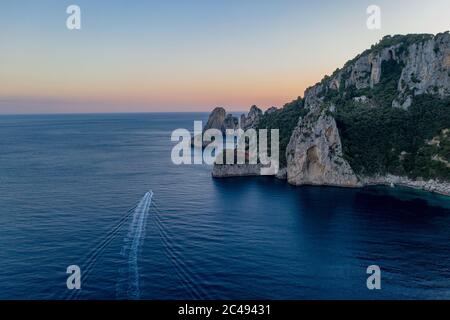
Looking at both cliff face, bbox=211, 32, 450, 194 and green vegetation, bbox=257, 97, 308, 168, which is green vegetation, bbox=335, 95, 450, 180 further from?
green vegetation, bbox=257, 97, 308, 168

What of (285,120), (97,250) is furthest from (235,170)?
(97,250)

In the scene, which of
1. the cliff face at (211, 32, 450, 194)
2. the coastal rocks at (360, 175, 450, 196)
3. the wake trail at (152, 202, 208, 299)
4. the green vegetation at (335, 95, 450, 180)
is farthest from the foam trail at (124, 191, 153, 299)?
the coastal rocks at (360, 175, 450, 196)

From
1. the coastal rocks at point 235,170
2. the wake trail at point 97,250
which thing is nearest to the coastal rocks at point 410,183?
the coastal rocks at point 235,170

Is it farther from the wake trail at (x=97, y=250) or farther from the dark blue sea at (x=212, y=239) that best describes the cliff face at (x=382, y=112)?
the wake trail at (x=97, y=250)

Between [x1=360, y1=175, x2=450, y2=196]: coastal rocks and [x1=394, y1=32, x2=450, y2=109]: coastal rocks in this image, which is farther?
[x1=394, y1=32, x2=450, y2=109]: coastal rocks

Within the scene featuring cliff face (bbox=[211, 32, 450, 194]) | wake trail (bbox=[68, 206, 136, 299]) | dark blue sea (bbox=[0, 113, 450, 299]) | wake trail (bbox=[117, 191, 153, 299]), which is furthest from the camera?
cliff face (bbox=[211, 32, 450, 194])

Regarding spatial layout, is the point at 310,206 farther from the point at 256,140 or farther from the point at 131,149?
the point at 131,149
